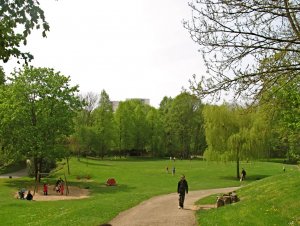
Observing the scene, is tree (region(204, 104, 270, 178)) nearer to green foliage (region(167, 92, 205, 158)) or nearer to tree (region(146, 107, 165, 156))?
green foliage (region(167, 92, 205, 158))

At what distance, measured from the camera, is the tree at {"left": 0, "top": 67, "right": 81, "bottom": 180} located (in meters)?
42.3

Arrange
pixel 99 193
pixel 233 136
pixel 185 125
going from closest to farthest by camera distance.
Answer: pixel 99 193 < pixel 233 136 < pixel 185 125

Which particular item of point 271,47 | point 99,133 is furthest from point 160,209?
point 99,133

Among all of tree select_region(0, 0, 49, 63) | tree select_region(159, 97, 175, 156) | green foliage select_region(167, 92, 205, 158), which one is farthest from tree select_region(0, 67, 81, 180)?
tree select_region(159, 97, 175, 156)

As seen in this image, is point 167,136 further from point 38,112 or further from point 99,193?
point 99,193

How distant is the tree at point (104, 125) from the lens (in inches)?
3376

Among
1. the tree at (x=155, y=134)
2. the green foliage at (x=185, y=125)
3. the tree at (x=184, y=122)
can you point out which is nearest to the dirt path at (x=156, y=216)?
the green foliage at (x=185, y=125)

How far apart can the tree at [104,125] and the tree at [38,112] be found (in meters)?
39.4

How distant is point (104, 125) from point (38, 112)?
141ft

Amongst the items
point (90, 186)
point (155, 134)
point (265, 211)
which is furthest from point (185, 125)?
point (265, 211)

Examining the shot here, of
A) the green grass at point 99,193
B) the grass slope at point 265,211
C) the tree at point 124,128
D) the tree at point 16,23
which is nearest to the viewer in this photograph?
the tree at point 16,23

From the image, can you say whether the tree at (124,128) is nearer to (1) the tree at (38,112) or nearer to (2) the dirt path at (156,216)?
(1) the tree at (38,112)

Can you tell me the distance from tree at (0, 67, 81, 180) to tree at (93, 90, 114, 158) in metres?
39.4

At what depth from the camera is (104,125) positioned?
86750mm
